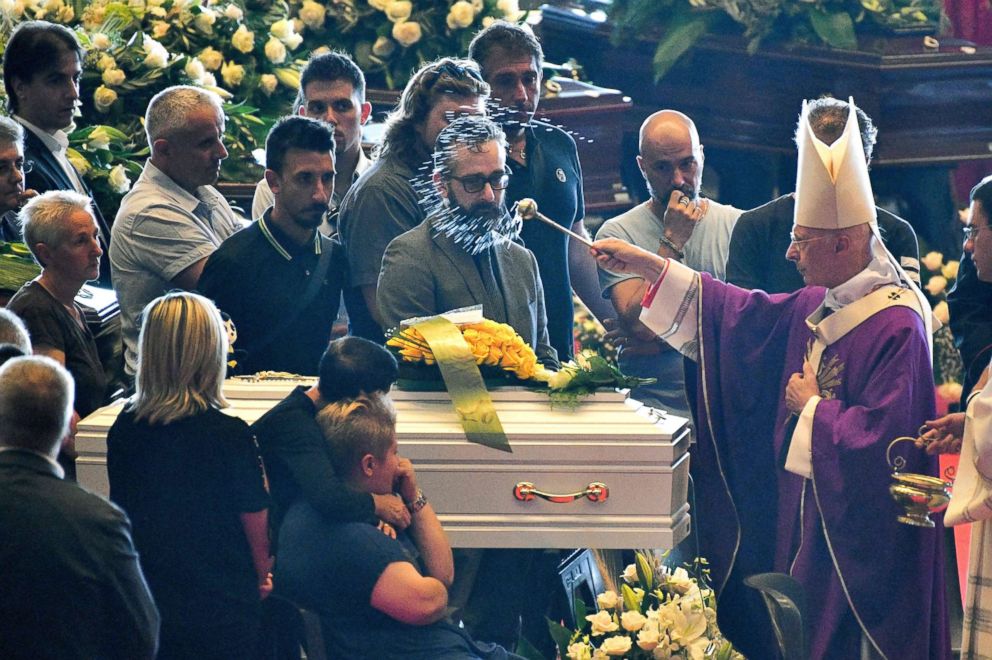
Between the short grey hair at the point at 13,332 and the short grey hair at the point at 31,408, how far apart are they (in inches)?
25.0

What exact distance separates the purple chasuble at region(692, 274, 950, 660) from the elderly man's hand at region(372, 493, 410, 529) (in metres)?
1.27

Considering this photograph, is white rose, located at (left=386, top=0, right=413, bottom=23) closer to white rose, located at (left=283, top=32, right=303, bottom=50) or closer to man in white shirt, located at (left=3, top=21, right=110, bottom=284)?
white rose, located at (left=283, top=32, right=303, bottom=50)

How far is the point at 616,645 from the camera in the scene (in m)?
5.09

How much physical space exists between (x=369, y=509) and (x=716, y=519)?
4.89ft

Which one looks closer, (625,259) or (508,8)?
(625,259)

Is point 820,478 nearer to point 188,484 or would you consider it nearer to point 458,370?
point 458,370

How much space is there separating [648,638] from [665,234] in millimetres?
1625

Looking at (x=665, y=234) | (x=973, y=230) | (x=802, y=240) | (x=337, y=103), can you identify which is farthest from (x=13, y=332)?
(x=973, y=230)

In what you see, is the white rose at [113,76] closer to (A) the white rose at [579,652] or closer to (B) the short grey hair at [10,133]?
(B) the short grey hair at [10,133]

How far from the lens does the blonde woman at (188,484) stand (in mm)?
4473

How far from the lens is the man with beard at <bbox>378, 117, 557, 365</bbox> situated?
5387 millimetres

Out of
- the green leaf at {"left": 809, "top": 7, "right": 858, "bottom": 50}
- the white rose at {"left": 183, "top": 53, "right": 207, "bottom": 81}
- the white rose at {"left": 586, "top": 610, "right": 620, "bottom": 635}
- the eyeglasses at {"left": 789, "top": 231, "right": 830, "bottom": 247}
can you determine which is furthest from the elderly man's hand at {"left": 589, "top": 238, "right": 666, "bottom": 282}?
the green leaf at {"left": 809, "top": 7, "right": 858, "bottom": 50}

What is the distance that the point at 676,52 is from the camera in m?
8.44

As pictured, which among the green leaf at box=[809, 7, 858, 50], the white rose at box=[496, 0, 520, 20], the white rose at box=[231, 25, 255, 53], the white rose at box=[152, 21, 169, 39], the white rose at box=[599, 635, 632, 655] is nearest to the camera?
the white rose at box=[599, 635, 632, 655]
